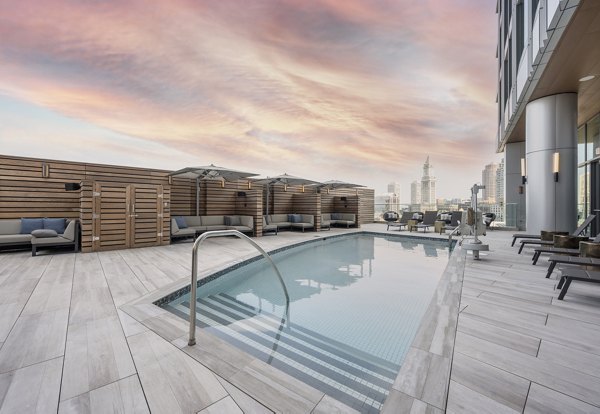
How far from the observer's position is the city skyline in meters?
6.18

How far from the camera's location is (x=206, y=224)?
28.2 ft

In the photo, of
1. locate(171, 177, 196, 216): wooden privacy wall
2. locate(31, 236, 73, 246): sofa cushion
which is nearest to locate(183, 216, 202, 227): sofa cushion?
locate(171, 177, 196, 216): wooden privacy wall

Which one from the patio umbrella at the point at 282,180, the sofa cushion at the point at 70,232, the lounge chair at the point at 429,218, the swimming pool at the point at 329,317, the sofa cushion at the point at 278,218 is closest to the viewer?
the swimming pool at the point at 329,317

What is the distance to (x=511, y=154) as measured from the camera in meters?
11.3

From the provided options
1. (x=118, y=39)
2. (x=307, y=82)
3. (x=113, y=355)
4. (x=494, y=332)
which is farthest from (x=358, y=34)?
(x=113, y=355)

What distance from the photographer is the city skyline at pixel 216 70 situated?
6176 millimetres

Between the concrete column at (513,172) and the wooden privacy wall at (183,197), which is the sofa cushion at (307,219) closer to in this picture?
the wooden privacy wall at (183,197)

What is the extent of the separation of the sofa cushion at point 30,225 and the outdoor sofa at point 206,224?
2.74m

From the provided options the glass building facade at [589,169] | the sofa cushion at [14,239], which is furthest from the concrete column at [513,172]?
the sofa cushion at [14,239]

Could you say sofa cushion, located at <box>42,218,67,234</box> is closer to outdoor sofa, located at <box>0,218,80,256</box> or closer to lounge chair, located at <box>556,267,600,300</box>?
outdoor sofa, located at <box>0,218,80,256</box>

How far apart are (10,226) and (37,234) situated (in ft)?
4.23

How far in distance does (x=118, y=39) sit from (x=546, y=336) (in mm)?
9326

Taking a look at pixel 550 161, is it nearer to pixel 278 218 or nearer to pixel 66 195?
pixel 278 218

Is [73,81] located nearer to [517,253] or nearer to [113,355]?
[113,355]
